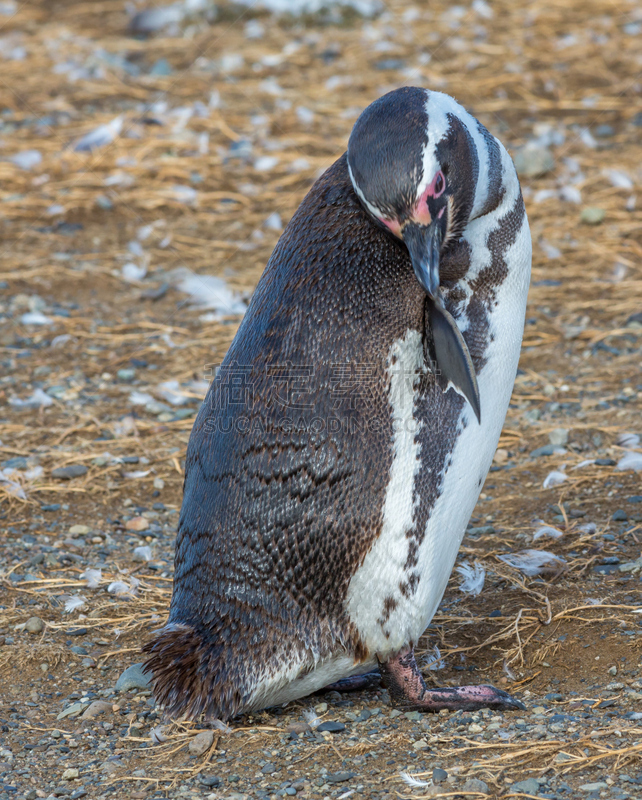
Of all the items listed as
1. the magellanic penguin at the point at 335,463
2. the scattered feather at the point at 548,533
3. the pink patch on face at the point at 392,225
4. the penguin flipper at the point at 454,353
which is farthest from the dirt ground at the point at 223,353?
the pink patch on face at the point at 392,225

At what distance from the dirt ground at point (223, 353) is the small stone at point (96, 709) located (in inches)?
0.4

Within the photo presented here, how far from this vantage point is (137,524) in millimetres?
3664

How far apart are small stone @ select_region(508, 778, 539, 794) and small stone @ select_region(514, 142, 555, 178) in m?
5.10

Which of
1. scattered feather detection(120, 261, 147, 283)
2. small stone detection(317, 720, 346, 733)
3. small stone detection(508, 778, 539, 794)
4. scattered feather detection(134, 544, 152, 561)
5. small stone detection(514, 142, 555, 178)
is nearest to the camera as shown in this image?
small stone detection(508, 778, 539, 794)

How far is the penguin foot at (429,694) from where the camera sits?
2455 millimetres

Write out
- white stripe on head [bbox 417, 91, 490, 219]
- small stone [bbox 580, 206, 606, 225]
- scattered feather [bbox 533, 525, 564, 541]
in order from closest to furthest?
white stripe on head [bbox 417, 91, 490, 219] → scattered feather [bbox 533, 525, 564, 541] → small stone [bbox 580, 206, 606, 225]

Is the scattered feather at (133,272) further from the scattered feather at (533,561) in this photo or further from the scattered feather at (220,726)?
the scattered feather at (220,726)

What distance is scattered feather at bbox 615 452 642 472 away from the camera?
3.60 meters

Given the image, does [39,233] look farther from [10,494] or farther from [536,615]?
[536,615]

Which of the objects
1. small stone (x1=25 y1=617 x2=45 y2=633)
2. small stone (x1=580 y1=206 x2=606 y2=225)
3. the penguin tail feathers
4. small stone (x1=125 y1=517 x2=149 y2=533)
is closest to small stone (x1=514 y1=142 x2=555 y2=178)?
small stone (x1=580 y1=206 x2=606 y2=225)

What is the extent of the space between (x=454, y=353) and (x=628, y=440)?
175 cm

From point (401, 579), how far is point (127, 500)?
1707 millimetres

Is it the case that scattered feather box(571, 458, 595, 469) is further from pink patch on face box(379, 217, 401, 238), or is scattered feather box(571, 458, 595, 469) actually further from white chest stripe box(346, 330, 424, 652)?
pink patch on face box(379, 217, 401, 238)

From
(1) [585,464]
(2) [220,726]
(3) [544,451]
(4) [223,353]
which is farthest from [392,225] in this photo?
(4) [223,353]
